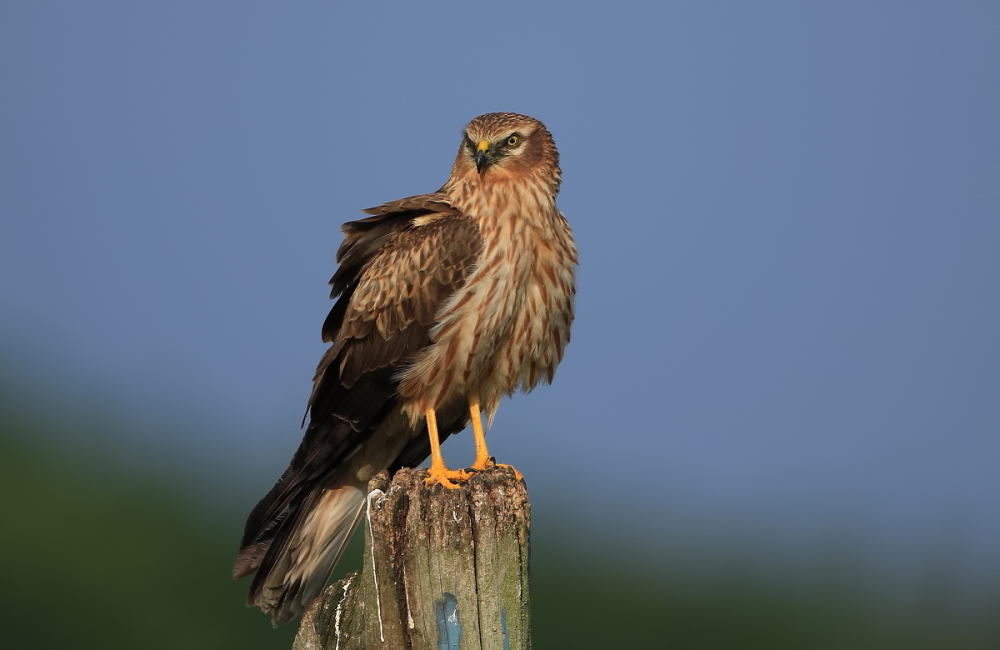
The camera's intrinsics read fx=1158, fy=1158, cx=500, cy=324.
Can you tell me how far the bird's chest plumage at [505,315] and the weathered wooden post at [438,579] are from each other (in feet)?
5.71

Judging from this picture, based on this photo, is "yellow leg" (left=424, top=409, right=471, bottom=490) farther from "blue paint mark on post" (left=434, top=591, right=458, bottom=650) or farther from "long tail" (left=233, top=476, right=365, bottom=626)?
"blue paint mark on post" (left=434, top=591, right=458, bottom=650)

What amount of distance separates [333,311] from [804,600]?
12975 millimetres

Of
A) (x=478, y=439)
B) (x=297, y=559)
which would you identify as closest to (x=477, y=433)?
(x=478, y=439)

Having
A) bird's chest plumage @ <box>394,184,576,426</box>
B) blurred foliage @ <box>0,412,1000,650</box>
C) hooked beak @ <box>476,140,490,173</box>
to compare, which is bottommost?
blurred foliage @ <box>0,412,1000,650</box>

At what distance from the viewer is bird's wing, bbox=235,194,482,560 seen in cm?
560

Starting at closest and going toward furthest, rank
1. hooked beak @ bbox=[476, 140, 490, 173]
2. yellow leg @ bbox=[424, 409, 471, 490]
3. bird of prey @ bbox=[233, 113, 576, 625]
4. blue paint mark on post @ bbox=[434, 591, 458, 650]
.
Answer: blue paint mark on post @ bbox=[434, 591, 458, 650], yellow leg @ bbox=[424, 409, 471, 490], bird of prey @ bbox=[233, 113, 576, 625], hooked beak @ bbox=[476, 140, 490, 173]

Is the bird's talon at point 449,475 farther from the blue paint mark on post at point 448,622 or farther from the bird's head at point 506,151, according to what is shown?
the bird's head at point 506,151

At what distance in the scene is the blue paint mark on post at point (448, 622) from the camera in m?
3.62

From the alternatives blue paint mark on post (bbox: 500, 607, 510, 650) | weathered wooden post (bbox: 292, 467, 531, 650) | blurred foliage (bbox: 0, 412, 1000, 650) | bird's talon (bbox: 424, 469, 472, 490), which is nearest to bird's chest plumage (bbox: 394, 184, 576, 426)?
bird's talon (bbox: 424, 469, 472, 490)

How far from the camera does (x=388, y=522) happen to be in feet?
12.5

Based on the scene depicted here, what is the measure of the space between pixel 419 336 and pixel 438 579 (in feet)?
6.94

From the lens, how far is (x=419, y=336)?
5.64 meters

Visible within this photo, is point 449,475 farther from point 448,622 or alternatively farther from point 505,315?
point 448,622

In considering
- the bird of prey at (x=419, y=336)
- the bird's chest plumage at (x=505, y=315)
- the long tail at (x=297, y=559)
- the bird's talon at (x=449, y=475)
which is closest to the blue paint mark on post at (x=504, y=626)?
the bird's talon at (x=449, y=475)
